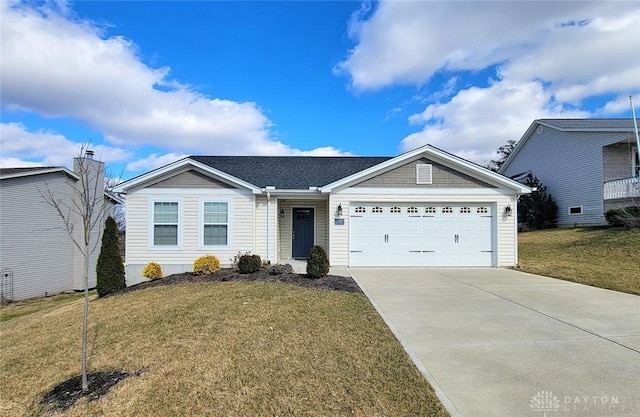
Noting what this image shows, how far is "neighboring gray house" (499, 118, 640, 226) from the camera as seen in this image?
57.0 ft

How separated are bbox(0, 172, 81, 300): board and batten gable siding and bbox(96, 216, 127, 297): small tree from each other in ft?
19.8

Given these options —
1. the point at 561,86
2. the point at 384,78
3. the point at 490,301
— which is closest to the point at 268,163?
the point at 384,78

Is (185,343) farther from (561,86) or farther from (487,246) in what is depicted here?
(561,86)

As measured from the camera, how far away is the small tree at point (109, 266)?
9695 mm

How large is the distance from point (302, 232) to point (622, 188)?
602 inches

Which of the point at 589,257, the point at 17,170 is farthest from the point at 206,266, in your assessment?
the point at 589,257

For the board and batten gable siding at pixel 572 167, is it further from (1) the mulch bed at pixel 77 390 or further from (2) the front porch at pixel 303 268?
(1) the mulch bed at pixel 77 390

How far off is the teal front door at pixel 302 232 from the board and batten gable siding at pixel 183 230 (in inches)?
103

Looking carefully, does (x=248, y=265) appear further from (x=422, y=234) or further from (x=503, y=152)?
(x=503, y=152)

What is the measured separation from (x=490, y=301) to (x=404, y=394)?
15.7 feet

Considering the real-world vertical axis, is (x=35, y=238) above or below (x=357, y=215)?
below

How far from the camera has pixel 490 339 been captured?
512 cm

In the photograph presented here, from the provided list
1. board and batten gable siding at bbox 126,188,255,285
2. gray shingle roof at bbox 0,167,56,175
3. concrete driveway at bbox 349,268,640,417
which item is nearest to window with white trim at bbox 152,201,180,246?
board and batten gable siding at bbox 126,188,255,285

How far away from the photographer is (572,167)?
19.7 meters
